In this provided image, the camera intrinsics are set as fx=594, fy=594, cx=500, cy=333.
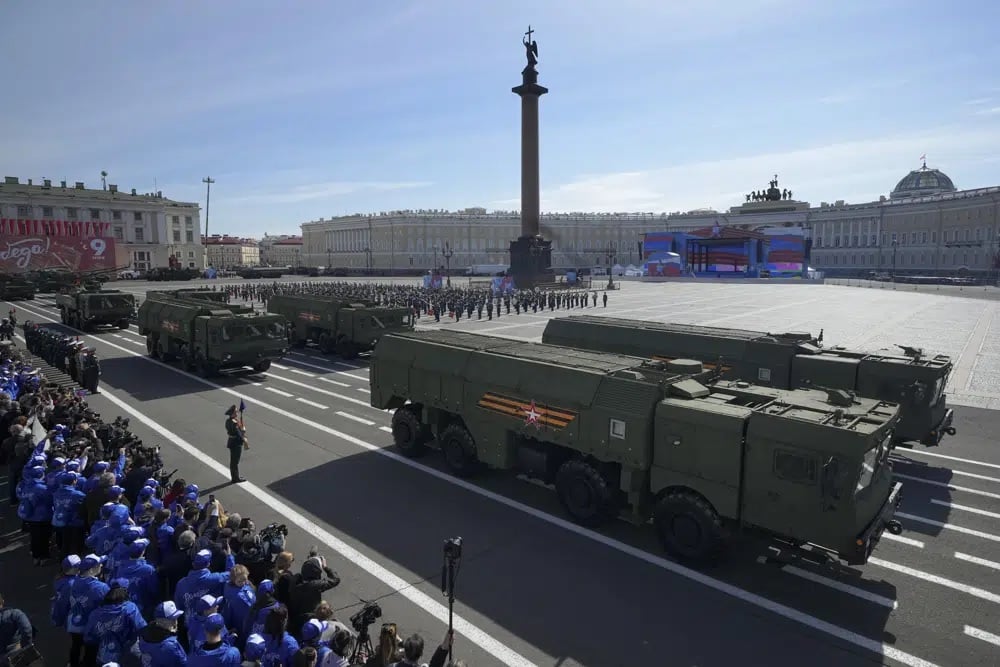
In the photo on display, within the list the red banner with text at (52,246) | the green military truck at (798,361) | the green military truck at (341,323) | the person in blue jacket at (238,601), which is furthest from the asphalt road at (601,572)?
the red banner with text at (52,246)

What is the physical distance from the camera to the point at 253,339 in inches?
901

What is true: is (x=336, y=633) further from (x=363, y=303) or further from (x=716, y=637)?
(x=363, y=303)

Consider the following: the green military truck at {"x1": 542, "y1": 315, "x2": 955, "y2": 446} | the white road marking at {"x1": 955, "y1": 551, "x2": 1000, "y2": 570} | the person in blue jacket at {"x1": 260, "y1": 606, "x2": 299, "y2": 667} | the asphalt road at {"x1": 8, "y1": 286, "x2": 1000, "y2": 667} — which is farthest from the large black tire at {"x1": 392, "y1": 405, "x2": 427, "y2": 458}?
the white road marking at {"x1": 955, "y1": 551, "x2": 1000, "y2": 570}

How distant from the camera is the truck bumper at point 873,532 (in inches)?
309

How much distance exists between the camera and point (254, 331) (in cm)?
2294

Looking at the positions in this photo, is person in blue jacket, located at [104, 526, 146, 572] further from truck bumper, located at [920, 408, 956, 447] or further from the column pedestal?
the column pedestal

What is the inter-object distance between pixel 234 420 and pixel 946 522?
542 inches

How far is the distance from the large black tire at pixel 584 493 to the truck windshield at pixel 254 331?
16.2 meters

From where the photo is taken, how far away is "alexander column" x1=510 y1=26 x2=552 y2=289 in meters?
62.4

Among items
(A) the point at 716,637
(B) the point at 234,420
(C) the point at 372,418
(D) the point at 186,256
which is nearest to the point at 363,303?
(C) the point at 372,418

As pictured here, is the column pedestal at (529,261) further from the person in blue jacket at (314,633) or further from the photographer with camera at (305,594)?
the person in blue jacket at (314,633)

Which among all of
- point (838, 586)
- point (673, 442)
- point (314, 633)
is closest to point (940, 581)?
point (838, 586)

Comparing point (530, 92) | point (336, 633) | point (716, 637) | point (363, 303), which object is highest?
point (530, 92)

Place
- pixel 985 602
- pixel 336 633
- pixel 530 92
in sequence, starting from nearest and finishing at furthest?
pixel 336 633 < pixel 985 602 < pixel 530 92
